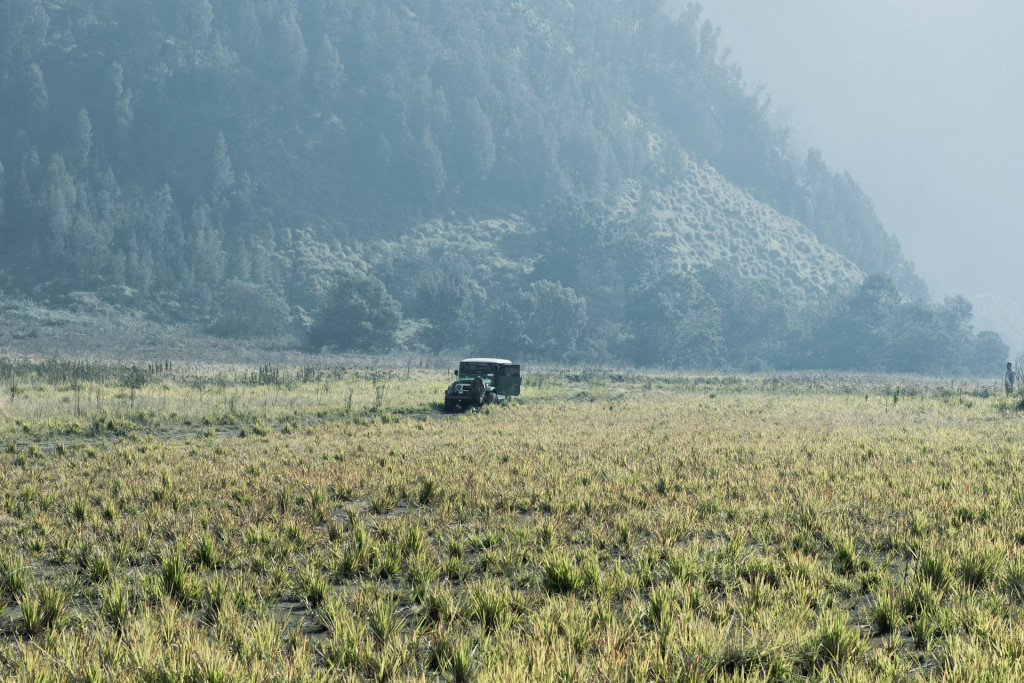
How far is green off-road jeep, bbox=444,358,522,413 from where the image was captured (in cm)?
3058

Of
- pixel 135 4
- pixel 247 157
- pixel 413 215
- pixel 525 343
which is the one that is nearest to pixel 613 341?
pixel 525 343

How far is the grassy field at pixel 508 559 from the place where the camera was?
551 cm

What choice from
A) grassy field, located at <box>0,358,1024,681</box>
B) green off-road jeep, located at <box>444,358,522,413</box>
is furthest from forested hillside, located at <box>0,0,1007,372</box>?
grassy field, located at <box>0,358,1024,681</box>

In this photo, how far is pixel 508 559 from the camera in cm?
838

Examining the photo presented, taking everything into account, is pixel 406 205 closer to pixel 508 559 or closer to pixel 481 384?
pixel 481 384

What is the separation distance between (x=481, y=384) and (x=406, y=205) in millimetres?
131720

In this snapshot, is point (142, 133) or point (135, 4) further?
point (135, 4)

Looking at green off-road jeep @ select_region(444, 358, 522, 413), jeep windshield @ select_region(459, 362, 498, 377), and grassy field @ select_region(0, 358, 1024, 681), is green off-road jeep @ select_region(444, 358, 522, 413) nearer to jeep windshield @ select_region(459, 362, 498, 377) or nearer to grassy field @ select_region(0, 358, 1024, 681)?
jeep windshield @ select_region(459, 362, 498, 377)

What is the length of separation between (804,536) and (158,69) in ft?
583

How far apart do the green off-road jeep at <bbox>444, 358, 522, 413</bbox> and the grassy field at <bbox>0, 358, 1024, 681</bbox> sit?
10819mm

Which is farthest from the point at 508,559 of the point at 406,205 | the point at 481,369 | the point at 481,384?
the point at 406,205

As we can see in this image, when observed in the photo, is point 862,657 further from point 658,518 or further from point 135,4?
point 135,4

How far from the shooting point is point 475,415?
1088 inches

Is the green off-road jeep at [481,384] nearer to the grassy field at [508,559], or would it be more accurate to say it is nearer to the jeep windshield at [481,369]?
the jeep windshield at [481,369]
